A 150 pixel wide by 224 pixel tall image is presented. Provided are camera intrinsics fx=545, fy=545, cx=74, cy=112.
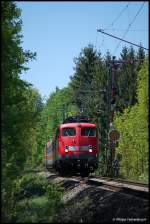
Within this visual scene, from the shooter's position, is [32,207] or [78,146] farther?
[78,146]

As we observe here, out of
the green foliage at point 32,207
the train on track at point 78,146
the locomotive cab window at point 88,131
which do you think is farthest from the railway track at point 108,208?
the locomotive cab window at point 88,131

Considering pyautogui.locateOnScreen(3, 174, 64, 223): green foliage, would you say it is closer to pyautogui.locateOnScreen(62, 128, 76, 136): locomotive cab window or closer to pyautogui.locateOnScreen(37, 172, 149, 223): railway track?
pyautogui.locateOnScreen(37, 172, 149, 223): railway track

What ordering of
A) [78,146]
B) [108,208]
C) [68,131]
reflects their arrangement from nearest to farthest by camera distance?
[108,208]
[78,146]
[68,131]

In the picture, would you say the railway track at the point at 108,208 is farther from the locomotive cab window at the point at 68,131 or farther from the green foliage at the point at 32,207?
the locomotive cab window at the point at 68,131

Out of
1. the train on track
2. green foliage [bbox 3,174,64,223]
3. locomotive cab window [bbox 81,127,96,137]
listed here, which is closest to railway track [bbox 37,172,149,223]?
green foliage [bbox 3,174,64,223]

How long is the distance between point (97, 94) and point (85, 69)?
15.3m

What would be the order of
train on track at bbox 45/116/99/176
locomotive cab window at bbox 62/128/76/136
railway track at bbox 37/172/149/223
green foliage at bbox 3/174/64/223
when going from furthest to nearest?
locomotive cab window at bbox 62/128/76/136 < train on track at bbox 45/116/99/176 < railway track at bbox 37/172/149/223 < green foliage at bbox 3/174/64/223

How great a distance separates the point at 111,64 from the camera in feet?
114

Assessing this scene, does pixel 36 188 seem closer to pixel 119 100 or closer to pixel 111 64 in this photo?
pixel 111 64

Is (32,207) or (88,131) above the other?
(88,131)

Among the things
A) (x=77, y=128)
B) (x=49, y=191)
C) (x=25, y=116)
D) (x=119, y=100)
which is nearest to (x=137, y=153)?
(x=119, y=100)

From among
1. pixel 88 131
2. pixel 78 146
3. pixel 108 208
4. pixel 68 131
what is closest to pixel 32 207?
pixel 108 208

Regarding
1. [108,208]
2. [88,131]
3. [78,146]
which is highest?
[88,131]

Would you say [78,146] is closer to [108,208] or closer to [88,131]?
[88,131]
